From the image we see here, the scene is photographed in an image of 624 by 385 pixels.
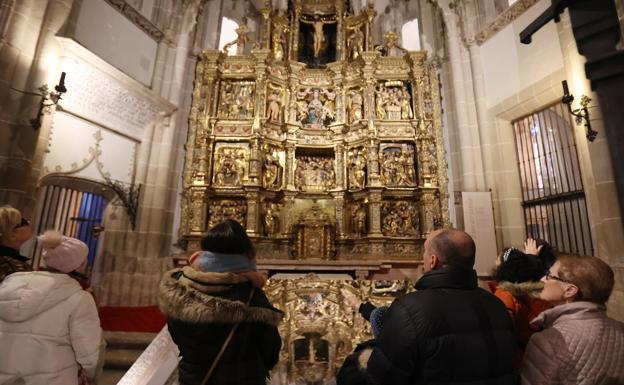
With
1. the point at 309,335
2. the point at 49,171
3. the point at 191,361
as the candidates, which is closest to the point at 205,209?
the point at 49,171

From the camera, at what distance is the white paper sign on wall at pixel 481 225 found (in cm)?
834

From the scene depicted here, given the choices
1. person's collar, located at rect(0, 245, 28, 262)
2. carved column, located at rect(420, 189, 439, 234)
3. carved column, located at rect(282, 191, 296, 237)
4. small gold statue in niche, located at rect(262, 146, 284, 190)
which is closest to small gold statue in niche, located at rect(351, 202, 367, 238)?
carved column, located at rect(420, 189, 439, 234)

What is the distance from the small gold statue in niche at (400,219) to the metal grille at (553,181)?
2718 mm

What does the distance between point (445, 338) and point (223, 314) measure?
1.06 meters

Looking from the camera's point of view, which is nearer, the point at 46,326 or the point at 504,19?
the point at 46,326

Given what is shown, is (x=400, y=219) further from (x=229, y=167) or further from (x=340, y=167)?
(x=229, y=167)

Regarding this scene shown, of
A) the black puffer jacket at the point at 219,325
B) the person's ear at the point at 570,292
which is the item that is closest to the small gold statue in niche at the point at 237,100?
the black puffer jacket at the point at 219,325

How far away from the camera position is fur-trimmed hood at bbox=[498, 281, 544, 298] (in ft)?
6.84

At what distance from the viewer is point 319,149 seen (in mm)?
10633

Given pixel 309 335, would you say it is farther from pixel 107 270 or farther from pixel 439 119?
pixel 439 119

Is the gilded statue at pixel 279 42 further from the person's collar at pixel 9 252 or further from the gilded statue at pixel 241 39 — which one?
the person's collar at pixel 9 252

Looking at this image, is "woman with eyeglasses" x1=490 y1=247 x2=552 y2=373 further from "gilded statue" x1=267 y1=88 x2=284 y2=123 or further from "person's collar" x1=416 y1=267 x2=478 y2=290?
"gilded statue" x1=267 y1=88 x2=284 y2=123

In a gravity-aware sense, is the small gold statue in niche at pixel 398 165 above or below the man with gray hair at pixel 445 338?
above

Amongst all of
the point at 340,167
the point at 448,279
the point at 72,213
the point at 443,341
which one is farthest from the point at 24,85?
the point at 443,341
